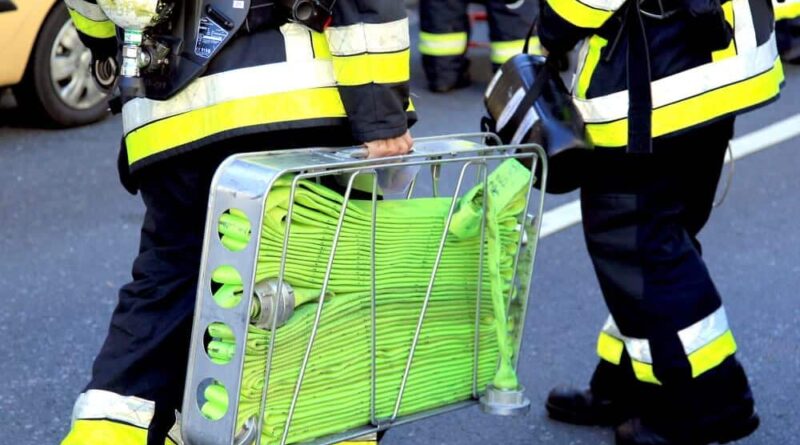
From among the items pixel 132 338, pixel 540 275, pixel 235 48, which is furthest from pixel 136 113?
pixel 540 275

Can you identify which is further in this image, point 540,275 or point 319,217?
point 540,275

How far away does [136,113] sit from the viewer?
2.75 metres

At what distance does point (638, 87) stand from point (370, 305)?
0.83 meters

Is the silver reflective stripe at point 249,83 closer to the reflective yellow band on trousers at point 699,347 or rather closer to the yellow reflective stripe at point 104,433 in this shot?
the yellow reflective stripe at point 104,433

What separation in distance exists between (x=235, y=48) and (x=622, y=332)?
4.04 ft

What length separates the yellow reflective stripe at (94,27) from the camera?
2832 mm

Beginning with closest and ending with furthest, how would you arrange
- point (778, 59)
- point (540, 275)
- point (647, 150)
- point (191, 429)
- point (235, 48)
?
point (191, 429) → point (235, 48) → point (647, 150) → point (778, 59) → point (540, 275)

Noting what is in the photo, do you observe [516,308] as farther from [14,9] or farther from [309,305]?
[14,9]

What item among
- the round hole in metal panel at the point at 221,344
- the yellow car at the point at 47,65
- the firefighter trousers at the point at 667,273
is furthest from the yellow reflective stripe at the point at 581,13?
the yellow car at the point at 47,65

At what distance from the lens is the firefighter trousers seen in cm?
310

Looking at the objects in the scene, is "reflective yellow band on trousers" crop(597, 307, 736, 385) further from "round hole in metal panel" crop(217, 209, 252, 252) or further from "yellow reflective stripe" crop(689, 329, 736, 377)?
"round hole in metal panel" crop(217, 209, 252, 252)

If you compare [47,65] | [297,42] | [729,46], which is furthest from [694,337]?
[47,65]

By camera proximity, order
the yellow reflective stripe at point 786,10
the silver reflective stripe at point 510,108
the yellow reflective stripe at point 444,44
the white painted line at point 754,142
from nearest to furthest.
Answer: the silver reflective stripe at point 510,108 → the yellow reflective stripe at point 786,10 → the white painted line at point 754,142 → the yellow reflective stripe at point 444,44

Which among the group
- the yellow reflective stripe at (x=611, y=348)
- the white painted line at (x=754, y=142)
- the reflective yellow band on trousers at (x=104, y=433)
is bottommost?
the white painted line at (x=754, y=142)
